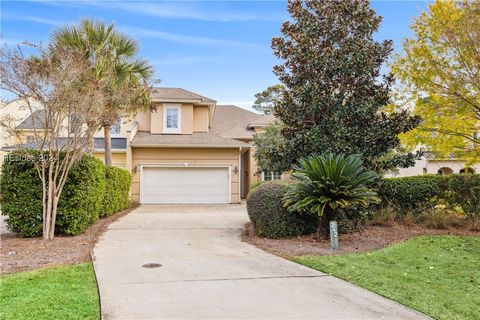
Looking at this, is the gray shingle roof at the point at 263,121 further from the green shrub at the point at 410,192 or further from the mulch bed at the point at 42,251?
the mulch bed at the point at 42,251

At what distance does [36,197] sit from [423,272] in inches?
333

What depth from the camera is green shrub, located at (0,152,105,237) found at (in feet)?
29.8

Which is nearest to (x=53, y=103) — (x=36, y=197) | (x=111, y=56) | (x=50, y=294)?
(x=36, y=197)

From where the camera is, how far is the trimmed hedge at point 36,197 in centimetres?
909

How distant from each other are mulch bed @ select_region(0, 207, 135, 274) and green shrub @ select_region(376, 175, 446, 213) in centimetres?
786

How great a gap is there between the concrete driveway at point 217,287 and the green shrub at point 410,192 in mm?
4792

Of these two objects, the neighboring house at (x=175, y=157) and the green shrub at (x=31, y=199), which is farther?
the neighboring house at (x=175, y=157)

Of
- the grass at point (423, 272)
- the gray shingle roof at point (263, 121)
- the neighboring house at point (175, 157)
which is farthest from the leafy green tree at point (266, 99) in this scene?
the grass at point (423, 272)

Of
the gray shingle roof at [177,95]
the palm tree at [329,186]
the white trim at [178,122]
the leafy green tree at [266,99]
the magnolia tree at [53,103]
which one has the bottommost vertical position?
the palm tree at [329,186]

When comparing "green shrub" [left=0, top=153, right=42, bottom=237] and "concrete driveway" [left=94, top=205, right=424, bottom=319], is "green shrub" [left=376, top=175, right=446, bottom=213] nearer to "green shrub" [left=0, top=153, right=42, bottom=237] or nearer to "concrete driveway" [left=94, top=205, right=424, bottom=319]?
"concrete driveway" [left=94, top=205, right=424, bottom=319]

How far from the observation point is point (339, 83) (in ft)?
33.7

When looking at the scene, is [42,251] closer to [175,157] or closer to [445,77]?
[445,77]

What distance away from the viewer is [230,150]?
20391 mm

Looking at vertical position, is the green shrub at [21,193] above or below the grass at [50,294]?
above
